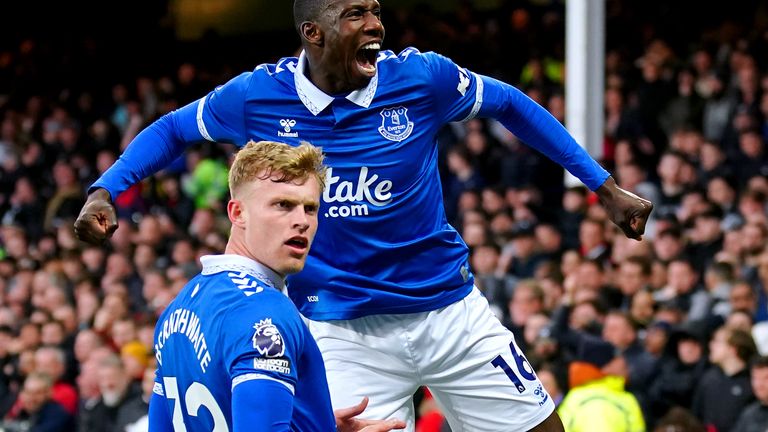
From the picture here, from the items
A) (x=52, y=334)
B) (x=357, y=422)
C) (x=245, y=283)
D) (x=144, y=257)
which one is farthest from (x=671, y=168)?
(x=245, y=283)

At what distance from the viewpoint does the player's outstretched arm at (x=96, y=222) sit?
4336 millimetres

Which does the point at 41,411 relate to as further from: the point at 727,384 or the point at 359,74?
the point at 359,74

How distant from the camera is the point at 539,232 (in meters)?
10.7

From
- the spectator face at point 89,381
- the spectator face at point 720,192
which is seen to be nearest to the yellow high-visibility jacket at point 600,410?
the spectator face at point 720,192

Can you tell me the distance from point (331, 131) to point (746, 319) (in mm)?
4305

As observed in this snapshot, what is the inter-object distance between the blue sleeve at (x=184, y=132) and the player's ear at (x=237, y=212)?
112cm

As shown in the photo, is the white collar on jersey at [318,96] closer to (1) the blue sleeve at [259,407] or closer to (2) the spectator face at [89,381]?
(1) the blue sleeve at [259,407]

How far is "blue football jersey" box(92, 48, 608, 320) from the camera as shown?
4.60m

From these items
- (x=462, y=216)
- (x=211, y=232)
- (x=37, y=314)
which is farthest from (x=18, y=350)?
(x=462, y=216)

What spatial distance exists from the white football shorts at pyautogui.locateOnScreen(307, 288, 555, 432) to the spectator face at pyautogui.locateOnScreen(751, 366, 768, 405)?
9.54 feet

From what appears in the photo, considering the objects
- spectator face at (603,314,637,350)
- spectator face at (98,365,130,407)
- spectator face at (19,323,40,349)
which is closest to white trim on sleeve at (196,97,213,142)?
spectator face at (603,314,637,350)

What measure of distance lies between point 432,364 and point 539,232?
19.9 feet

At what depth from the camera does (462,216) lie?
1170 centimetres

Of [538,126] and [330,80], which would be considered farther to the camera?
[538,126]
